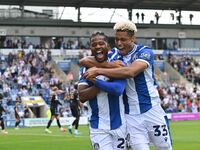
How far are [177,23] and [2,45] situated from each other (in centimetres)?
1816

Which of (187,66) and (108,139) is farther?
(187,66)

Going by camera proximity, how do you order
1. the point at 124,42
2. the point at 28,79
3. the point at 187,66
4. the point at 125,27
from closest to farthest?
the point at 125,27 < the point at 124,42 < the point at 28,79 < the point at 187,66

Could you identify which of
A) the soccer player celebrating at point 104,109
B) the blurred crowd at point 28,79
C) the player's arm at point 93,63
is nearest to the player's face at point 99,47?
the soccer player celebrating at point 104,109

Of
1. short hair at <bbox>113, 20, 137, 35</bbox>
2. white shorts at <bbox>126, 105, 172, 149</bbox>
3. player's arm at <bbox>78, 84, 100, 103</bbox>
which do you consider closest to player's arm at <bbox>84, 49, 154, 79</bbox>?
player's arm at <bbox>78, 84, 100, 103</bbox>

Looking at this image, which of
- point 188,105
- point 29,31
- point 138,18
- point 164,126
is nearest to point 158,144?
point 164,126

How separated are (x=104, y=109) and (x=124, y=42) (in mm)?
938

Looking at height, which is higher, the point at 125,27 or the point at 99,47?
the point at 125,27

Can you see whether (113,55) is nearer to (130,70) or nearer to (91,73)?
(130,70)

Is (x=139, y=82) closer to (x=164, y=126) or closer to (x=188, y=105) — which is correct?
(x=164, y=126)

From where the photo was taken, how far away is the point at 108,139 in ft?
24.6

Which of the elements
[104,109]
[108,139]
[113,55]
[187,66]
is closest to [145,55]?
[113,55]

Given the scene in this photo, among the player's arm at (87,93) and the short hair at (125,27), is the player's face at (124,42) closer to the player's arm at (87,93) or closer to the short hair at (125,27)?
the short hair at (125,27)

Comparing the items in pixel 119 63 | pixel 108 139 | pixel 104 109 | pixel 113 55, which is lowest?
pixel 108 139

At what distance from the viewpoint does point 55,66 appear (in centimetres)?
4747
